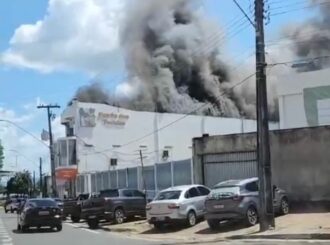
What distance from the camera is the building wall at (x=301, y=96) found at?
4550 centimetres

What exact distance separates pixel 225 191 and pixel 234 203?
654mm

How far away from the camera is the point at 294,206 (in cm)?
2570

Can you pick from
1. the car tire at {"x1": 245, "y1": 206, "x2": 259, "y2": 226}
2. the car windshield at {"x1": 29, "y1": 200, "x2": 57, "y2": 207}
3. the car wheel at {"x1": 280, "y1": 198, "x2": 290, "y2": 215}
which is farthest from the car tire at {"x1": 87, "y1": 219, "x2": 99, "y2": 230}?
the car tire at {"x1": 245, "y1": 206, "x2": 259, "y2": 226}

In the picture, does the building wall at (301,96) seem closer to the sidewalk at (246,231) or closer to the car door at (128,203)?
the car door at (128,203)

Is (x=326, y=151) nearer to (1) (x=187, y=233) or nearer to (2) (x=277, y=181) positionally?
(2) (x=277, y=181)

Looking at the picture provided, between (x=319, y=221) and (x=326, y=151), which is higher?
(x=326, y=151)

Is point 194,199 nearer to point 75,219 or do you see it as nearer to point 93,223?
point 93,223

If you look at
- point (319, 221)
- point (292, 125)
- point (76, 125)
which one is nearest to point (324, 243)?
point (319, 221)

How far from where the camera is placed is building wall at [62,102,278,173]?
64.9 meters

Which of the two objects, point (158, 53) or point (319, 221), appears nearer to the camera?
point (319, 221)

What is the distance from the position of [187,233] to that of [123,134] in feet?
143

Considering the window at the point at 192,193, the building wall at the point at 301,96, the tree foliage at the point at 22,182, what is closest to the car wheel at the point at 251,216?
the window at the point at 192,193

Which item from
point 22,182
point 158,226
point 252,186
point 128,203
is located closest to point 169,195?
point 158,226

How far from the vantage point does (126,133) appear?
6731 cm
